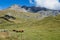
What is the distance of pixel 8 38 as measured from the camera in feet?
187

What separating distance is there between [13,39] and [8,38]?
1598 mm

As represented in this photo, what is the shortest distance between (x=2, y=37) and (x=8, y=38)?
2.37 metres

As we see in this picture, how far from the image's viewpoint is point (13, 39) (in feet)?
188

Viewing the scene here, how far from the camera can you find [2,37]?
55.3m

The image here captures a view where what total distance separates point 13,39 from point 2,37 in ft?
12.4
